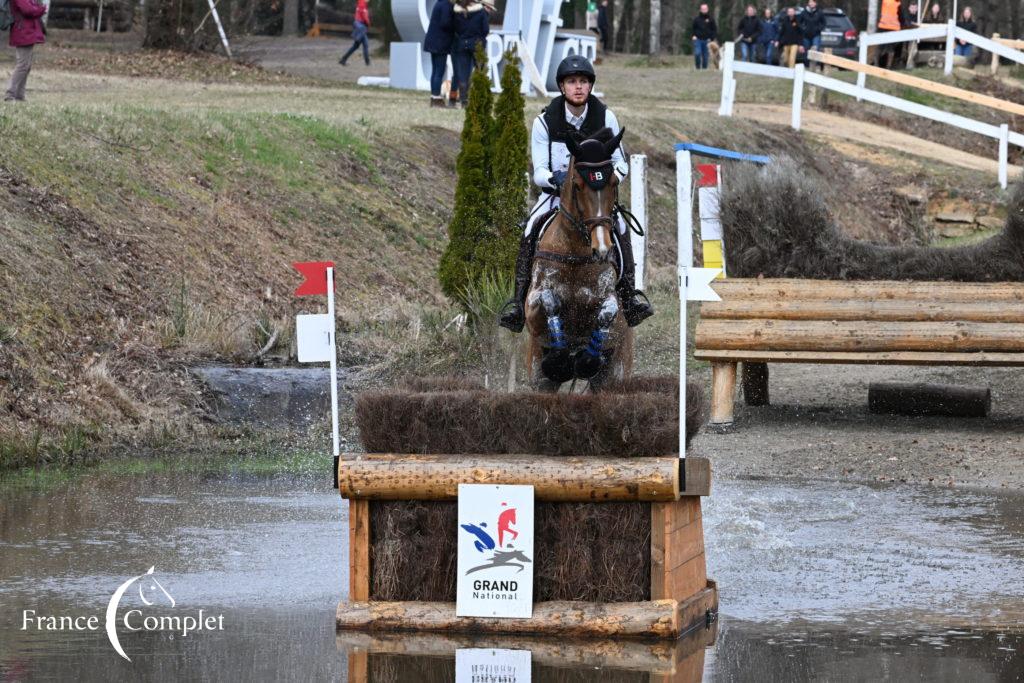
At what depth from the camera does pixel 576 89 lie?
32.3ft

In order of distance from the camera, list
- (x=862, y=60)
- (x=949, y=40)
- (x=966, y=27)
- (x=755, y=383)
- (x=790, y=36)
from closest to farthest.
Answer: (x=755, y=383)
(x=862, y=60)
(x=949, y=40)
(x=790, y=36)
(x=966, y=27)

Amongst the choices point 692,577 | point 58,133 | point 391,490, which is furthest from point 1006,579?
point 58,133

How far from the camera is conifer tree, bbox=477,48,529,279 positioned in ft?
50.5

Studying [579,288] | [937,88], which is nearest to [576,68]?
[579,288]

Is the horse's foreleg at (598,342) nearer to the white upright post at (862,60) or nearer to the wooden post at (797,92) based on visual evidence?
the wooden post at (797,92)

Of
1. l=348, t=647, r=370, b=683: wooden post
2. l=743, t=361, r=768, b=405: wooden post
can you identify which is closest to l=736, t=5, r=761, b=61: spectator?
l=743, t=361, r=768, b=405: wooden post

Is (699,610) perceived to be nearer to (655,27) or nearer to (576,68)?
(576,68)

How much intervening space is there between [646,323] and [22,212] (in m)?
7.15

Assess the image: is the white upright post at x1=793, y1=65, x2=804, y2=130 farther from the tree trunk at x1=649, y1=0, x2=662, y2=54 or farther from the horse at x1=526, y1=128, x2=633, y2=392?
the tree trunk at x1=649, y1=0, x2=662, y2=54

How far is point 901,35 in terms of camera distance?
1416 inches

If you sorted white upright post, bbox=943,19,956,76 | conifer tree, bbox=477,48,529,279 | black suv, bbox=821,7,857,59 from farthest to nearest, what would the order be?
black suv, bbox=821,7,857,59, white upright post, bbox=943,19,956,76, conifer tree, bbox=477,48,529,279

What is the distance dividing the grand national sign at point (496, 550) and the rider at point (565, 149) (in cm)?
250

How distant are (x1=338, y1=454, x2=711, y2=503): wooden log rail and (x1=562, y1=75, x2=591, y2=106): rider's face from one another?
2803 millimetres

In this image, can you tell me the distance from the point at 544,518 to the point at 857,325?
22.4 feet
